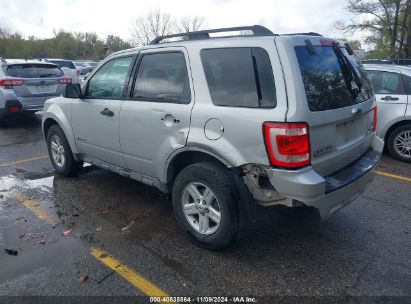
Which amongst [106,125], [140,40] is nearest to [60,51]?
[140,40]

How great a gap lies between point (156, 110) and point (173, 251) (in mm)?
1382

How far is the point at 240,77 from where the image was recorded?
2.96 m

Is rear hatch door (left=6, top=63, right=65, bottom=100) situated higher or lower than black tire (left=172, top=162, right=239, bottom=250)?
higher

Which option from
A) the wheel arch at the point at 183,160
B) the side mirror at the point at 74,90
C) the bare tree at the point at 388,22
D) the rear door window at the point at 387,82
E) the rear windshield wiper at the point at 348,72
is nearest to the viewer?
the wheel arch at the point at 183,160

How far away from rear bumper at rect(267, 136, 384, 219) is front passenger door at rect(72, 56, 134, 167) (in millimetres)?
2101

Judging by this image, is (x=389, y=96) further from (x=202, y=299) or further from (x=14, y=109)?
(x=14, y=109)

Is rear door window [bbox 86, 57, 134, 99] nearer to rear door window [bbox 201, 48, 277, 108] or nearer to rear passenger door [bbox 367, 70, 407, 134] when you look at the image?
rear door window [bbox 201, 48, 277, 108]

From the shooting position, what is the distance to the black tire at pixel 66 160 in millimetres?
5102

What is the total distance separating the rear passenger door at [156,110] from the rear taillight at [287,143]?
85cm

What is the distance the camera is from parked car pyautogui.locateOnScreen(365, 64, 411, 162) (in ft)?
20.0

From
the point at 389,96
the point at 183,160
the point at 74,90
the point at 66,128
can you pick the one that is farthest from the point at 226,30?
the point at 389,96

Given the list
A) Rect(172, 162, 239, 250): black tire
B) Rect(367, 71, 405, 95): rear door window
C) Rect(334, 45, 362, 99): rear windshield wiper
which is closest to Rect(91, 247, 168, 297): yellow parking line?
Rect(172, 162, 239, 250): black tire

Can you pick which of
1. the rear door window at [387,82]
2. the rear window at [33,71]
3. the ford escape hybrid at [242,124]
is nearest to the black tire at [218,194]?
the ford escape hybrid at [242,124]

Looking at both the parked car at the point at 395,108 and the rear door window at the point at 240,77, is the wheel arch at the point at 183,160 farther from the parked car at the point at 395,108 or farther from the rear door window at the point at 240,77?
the parked car at the point at 395,108
